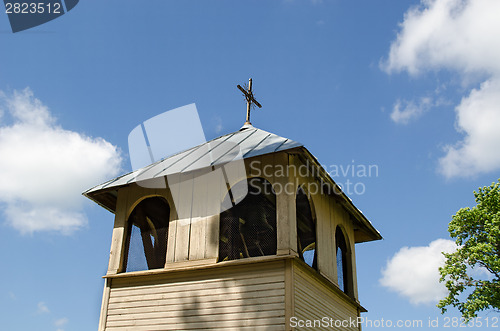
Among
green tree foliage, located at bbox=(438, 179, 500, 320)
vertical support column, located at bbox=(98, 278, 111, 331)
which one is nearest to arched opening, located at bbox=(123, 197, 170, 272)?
vertical support column, located at bbox=(98, 278, 111, 331)

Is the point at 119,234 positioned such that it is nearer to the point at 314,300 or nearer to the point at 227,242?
the point at 227,242

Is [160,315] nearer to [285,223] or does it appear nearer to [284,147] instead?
[285,223]

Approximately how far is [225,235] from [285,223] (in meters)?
1.65

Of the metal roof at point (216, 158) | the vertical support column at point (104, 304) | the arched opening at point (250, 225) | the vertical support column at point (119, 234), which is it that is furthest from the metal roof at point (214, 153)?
the vertical support column at point (104, 304)

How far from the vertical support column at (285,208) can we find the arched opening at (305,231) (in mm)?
715

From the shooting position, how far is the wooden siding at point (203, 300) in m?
9.26

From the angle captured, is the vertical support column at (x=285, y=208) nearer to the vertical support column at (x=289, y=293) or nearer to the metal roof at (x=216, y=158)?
the vertical support column at (x=289, y=293)

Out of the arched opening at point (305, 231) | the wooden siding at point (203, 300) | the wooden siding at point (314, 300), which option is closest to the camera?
the wooden siding at point (203, 300)

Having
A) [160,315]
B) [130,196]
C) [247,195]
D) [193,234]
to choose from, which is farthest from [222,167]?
[160,315]

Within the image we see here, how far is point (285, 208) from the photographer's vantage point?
9.95 meters

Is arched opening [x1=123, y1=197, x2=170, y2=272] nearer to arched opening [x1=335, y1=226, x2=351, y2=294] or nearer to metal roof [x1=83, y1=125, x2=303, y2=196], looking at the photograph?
metal roof [x1=83, y1=125, x2=303, y2=196]

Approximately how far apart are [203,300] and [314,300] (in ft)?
7.01

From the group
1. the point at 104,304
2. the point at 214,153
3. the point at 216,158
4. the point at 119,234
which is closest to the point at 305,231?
the point at 214,153

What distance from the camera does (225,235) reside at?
35.7ft
